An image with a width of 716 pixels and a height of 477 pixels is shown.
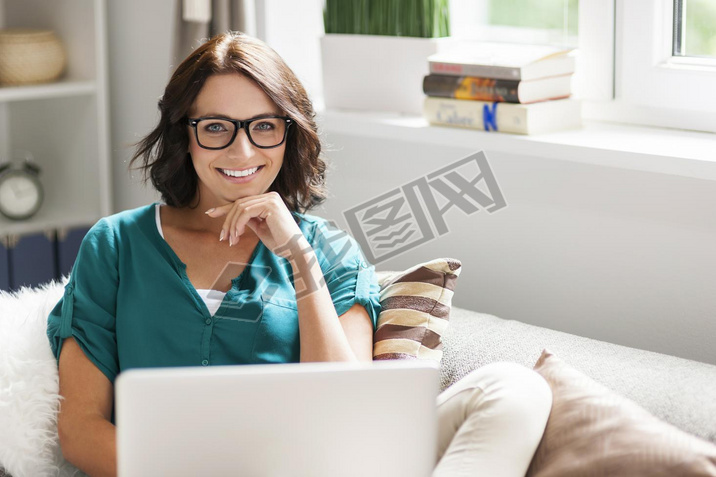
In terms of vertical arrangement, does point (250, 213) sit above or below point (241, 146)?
below

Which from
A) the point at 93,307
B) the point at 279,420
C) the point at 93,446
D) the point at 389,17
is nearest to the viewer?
the point at 279,420

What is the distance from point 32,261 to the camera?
282cm

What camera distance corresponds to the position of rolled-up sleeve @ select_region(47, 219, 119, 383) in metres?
1.58

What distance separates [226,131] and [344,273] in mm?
350

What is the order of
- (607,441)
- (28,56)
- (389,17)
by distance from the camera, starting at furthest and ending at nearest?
(28,56), (389,17), (607,441)

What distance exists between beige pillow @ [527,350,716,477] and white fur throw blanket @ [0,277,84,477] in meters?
0.83

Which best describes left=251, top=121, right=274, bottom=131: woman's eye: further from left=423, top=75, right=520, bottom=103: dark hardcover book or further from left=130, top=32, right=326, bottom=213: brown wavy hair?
left=423, top=75, right=520, bottom=103: dark hardcover book

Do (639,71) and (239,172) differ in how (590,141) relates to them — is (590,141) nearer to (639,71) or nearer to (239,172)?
(639,71)

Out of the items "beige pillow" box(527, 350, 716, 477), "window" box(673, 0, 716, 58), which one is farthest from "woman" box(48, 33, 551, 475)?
"window" box(673, 0, 716, 58)

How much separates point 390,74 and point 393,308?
0.88m

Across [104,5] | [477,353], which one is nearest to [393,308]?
[477,353]

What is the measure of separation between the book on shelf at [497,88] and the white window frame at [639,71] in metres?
0.11


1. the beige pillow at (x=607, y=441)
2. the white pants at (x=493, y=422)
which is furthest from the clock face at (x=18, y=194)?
the beige pillow at (x=607, y=441)

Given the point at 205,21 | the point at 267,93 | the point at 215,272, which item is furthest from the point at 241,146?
the point at 205,21
